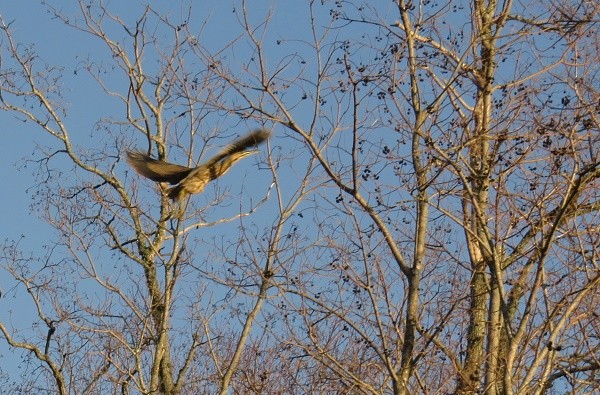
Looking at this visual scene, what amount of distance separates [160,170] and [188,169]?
291 mm

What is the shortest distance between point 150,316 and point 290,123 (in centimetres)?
496

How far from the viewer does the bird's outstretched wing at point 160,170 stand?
36.6 ft

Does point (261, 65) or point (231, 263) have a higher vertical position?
point (261, 65)

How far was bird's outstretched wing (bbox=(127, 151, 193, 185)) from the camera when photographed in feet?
36.6

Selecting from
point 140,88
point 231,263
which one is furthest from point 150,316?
point 231,263

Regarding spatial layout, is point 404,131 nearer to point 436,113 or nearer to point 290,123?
point 436,113

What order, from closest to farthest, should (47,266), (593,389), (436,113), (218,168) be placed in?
1. (593,389)
2. (436,113)
3. (218,168)
4. (47,266)

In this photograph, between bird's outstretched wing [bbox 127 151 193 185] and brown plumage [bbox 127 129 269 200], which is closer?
brown plumage [bbox 127 129 269 200]

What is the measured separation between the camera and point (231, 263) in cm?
809

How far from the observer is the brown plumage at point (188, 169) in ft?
35.6

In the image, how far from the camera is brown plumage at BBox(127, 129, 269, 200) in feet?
35.6

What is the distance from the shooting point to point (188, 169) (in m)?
11.1

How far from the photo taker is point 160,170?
1116cm

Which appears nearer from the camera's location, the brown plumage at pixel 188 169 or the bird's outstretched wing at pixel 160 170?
the brown plumage at pixel 188 169
